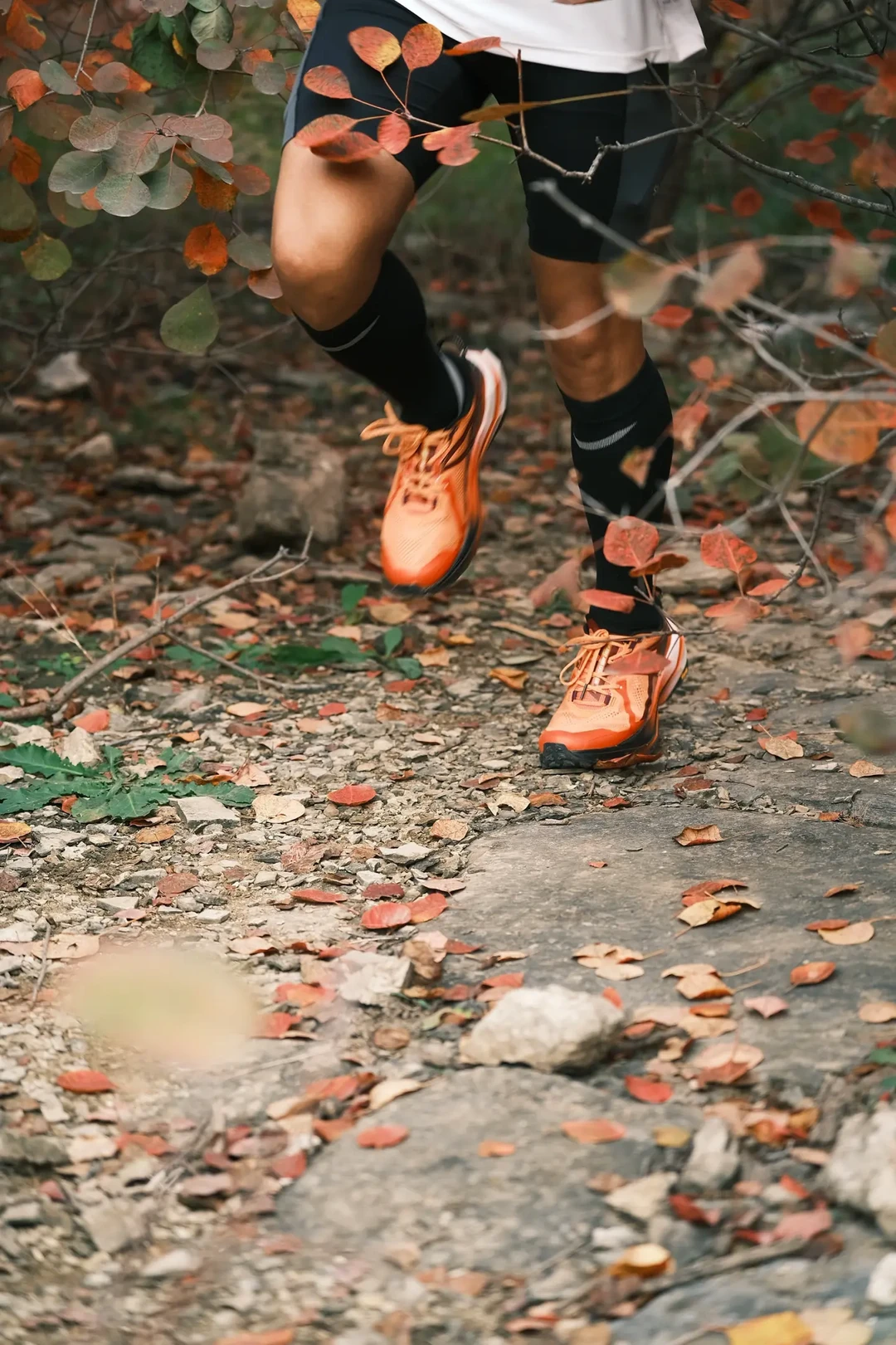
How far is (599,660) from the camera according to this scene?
2.25 metres

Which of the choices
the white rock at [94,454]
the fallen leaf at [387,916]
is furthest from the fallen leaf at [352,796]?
the white rock at [94,454]

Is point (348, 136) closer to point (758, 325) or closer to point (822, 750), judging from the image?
point (758, 325)

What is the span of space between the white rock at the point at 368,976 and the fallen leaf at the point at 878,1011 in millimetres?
524

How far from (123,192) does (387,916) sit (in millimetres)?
1236

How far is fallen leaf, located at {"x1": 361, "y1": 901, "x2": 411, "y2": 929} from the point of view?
1.79 m

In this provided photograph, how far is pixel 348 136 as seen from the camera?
66.2 inches

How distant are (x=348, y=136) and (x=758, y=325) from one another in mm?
583

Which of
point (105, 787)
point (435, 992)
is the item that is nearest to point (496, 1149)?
point (435, 992)

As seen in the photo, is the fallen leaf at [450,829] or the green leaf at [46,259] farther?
the green leaf at [46,259]

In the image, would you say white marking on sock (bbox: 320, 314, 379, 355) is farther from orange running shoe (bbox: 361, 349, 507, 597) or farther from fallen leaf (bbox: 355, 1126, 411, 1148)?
fallen leaf (bbox: 355, 1126, 411, 1148)

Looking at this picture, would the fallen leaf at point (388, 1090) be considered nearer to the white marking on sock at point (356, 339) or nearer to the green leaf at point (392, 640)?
the white marking on sock at point (356, 339)

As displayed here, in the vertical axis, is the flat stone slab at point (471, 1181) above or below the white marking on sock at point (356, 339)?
below

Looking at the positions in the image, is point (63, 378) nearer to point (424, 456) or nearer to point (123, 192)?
point (123, 192)

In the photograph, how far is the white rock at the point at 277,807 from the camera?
2150 mm
